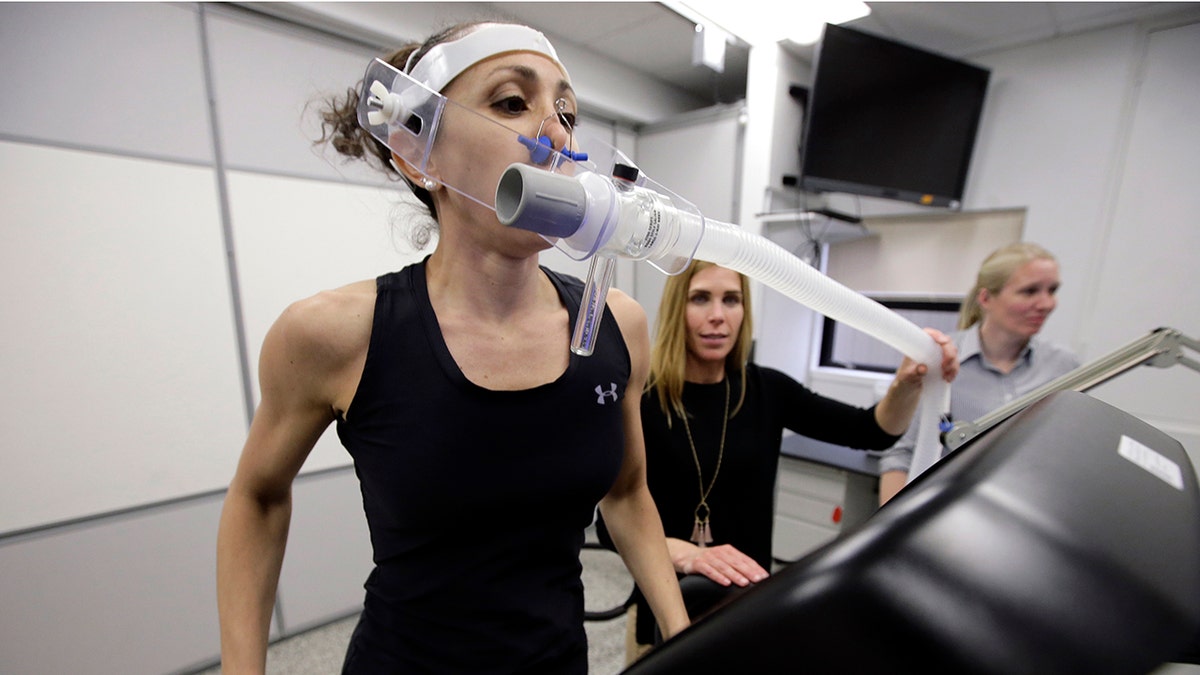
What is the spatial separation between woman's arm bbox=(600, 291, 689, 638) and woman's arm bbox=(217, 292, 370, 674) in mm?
454

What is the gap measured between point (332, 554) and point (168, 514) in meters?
0.67

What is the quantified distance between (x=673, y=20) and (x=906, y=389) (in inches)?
85.9

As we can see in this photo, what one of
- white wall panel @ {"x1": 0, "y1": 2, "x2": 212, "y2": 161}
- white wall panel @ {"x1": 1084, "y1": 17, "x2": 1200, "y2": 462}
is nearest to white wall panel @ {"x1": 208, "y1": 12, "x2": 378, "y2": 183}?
white wall panel @ {"x1": 0, "y1": 2, "x2": 212, "y2": 161}

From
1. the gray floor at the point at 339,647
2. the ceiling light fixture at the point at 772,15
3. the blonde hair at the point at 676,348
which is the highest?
the ceiling light fixture at the point at 772,15

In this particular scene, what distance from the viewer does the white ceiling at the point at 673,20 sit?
2092 millimetres

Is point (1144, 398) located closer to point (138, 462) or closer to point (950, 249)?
point (950, 249)

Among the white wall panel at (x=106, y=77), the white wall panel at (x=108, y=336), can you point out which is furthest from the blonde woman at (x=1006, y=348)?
the white wall panel at (x=106, y=77)

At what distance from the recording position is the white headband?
637 millimetres

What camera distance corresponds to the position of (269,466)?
0.70 meters

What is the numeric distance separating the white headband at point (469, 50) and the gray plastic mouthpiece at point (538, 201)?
0.33m

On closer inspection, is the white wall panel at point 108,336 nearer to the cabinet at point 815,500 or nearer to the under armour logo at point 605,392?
the under armour logo at point 605,392

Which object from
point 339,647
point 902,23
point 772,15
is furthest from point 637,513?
point 902,23

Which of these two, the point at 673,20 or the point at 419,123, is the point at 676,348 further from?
the point at 673,20

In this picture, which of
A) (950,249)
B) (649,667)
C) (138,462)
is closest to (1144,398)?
(950,249)
